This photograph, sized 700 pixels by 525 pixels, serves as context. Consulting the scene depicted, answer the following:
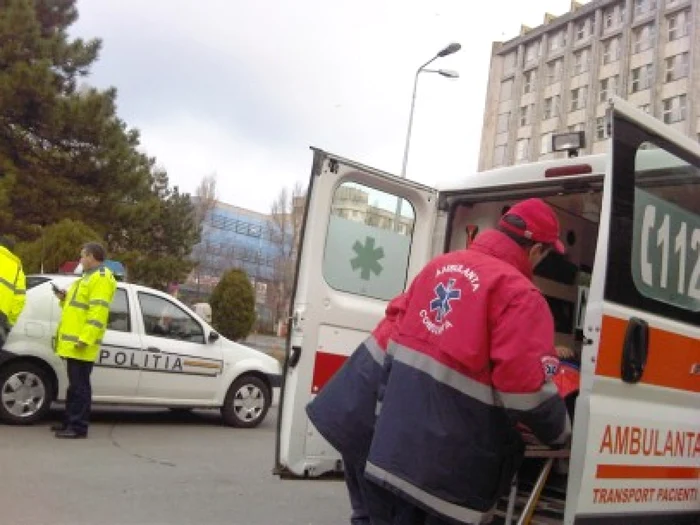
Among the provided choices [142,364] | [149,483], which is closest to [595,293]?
[149,483]

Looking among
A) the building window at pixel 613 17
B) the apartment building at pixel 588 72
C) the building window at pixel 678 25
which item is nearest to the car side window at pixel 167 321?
the apartment building at pixel 588 72

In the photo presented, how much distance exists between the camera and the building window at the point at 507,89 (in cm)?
6806

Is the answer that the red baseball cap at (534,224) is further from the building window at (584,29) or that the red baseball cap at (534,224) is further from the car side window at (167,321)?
the building window at (584,29)

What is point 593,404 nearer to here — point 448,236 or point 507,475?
point 507,475

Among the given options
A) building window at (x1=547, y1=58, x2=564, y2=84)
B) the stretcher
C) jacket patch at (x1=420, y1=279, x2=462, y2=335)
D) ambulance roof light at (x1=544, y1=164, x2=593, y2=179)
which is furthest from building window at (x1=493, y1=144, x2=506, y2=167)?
jacket patch at (x1=420, y1=279, x2=462, y2=335)

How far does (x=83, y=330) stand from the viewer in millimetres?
7336

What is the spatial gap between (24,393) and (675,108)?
173ft

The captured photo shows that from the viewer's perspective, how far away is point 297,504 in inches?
237

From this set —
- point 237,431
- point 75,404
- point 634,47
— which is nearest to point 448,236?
point 75,404

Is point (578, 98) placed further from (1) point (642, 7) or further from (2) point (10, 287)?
(2) point (10, 287)

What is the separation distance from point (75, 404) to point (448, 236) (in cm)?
432

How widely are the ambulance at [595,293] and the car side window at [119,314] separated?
179 inches

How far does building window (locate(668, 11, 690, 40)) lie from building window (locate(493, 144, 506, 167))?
1651cm

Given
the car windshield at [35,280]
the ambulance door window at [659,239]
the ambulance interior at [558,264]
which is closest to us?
the ambulance door window at [659,239]
